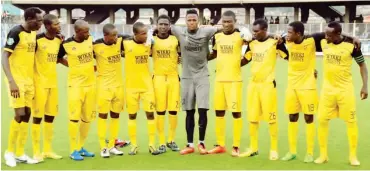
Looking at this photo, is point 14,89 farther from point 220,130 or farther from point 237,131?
point 237,131

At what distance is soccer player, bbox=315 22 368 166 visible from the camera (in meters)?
7.95

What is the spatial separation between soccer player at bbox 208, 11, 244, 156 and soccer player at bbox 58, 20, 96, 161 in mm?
1928

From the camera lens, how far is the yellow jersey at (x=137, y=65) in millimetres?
8773

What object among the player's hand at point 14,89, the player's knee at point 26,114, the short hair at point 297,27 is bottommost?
the player's knee at point 26,114

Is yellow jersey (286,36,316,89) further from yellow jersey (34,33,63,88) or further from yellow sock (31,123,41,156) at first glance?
yellow sock (31,123,41,156)

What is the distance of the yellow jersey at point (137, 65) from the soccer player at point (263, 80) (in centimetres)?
160

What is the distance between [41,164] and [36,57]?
4.99 ft

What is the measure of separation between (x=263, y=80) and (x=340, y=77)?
1120mm

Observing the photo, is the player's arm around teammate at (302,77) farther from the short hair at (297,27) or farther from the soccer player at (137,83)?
the soccer player at (137,83)

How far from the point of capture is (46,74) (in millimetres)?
8242

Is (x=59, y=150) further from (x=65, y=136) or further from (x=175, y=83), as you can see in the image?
(x=175, y=83)

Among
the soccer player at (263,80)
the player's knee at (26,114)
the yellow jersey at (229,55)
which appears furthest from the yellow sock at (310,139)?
the player's knee at (26,114)

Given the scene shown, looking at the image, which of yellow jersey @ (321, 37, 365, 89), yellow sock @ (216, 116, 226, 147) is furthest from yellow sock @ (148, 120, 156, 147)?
yellow jersey @ (321, 37, 365, 89)

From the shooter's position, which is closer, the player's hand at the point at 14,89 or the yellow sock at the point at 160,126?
the player's hand at the point at 14,89
